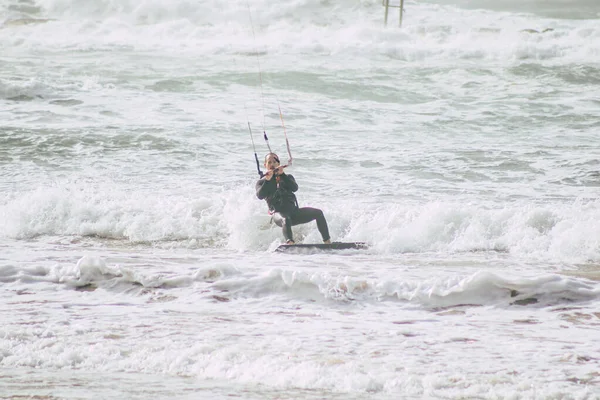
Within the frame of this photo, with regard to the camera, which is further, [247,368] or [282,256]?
[282,256]

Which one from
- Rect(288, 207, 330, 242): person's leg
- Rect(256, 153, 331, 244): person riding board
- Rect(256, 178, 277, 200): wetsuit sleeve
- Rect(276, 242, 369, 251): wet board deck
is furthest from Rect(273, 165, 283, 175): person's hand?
Rect(276, 242, 369, 251): wet board deck

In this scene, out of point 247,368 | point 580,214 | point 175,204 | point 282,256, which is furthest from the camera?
point 175,204

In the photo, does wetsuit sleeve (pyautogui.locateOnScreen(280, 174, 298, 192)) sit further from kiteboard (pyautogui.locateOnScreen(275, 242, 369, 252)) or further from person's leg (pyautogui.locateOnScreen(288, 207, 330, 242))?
kiteboard (pyautogui.locateOnScreen(275, 242, 369, 252))

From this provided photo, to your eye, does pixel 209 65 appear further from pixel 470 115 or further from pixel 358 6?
pixel 358 6

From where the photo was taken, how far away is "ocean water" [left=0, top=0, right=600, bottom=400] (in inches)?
195

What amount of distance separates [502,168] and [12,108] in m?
11.2

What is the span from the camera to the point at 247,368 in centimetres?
489

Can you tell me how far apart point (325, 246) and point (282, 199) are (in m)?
0.77

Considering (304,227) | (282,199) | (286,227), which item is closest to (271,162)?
(282,199)

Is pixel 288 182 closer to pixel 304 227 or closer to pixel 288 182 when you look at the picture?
pixel 288 182

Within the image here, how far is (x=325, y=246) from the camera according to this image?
9.01 m

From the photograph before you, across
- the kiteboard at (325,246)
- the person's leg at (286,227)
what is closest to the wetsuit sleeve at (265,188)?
the person's leg at (286,227)

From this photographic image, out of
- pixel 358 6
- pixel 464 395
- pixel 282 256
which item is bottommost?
pixel 282 256

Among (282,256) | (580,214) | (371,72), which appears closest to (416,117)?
(371,72)
